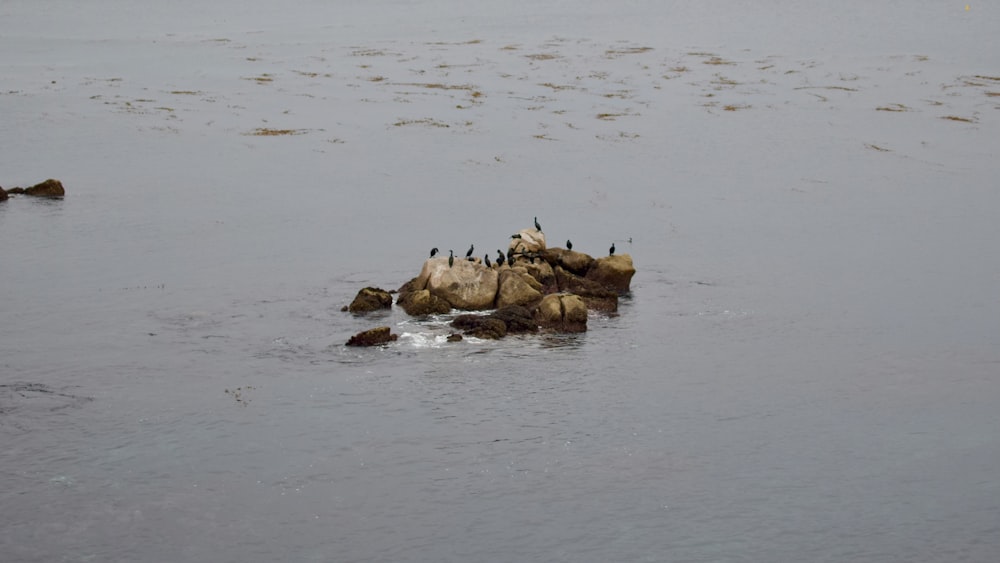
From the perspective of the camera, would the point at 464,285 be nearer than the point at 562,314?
No

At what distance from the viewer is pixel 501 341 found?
54438 mm

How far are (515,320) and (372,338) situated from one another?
7123 mm

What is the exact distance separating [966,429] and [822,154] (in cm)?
5473

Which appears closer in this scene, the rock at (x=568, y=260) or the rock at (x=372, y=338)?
the rock at (x=372, y=338)

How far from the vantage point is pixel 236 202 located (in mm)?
82625

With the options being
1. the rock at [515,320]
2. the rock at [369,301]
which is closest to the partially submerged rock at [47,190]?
the rock at [369,301]

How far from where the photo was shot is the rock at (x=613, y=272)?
62.9 m

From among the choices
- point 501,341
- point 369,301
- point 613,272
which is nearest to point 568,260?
point 613,272

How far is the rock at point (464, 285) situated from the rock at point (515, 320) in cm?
172

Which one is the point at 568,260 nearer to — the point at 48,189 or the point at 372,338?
the point at 372,338

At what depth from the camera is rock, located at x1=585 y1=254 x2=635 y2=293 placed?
62.9 meters

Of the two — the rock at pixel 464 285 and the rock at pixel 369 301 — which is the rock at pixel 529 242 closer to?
the rock at pixel 464 285

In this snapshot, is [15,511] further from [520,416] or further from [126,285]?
[126,285]

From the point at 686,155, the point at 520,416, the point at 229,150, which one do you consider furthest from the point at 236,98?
the point at 520,416
